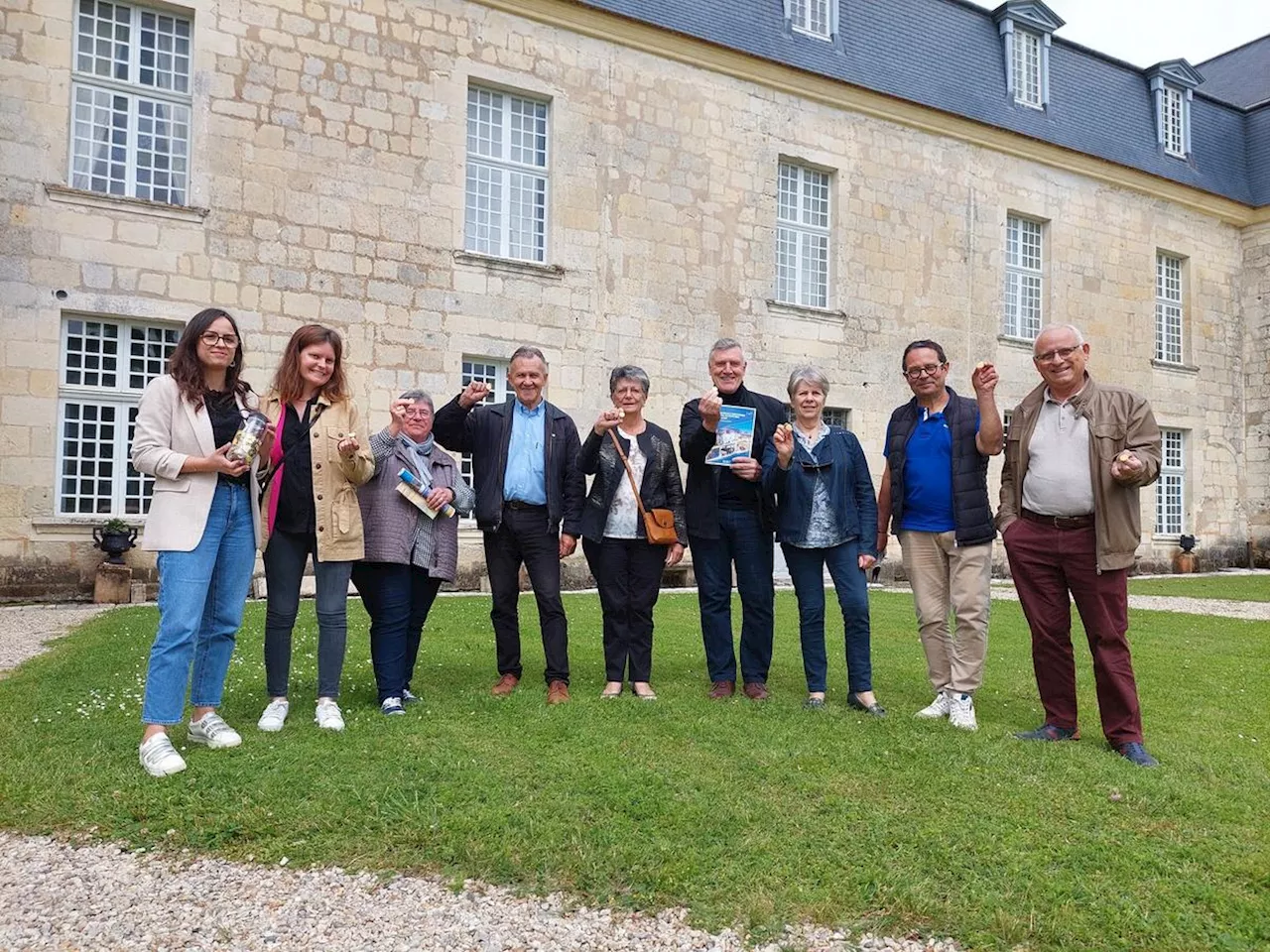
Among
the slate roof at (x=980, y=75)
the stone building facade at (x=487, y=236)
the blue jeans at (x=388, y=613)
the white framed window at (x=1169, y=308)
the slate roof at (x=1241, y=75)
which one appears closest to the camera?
the blue jeans at (x=388, y=613)

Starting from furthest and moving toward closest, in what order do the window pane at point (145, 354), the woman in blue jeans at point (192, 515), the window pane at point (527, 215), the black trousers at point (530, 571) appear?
1. the window pane at point (527, 215)
2. the window pane at point (145, 354)
3. the black trousers at point (530, 571)
4. the woman in blue jeans at point (192, 515)

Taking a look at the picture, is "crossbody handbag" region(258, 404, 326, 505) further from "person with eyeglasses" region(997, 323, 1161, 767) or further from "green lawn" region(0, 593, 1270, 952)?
"person with eyeglasses" region(997, 323, 1161, 767)

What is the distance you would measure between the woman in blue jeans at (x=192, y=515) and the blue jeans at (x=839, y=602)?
9.04 ft

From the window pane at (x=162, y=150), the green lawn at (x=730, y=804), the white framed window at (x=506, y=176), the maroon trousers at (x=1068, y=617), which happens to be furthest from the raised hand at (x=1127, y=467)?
the window pane at (x=162, y=150)

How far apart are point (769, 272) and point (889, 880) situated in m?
12.5

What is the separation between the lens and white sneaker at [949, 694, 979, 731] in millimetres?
4668

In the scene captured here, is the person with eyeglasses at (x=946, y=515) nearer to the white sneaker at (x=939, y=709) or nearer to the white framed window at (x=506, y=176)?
the white sneaker at (x=939, y=709)

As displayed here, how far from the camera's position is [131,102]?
416 inches

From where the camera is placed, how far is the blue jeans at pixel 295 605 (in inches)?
174

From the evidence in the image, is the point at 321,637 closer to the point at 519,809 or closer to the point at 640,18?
the point at 519,809

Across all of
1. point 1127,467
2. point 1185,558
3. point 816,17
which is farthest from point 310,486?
point 1185,558

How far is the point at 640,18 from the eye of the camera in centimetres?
1314

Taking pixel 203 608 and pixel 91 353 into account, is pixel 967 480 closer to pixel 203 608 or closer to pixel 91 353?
pixel 203 608

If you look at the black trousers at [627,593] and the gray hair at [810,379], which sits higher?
the gray hair at [810,379]
